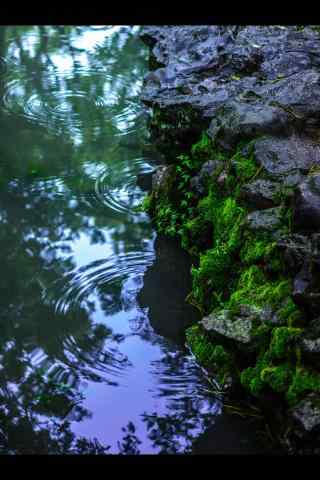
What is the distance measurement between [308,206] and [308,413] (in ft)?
5.11

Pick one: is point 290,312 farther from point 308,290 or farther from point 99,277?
point 99,277

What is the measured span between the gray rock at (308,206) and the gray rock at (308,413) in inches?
51.9

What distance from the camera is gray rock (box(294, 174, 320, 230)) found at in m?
4.75

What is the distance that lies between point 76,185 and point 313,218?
3.91 meters

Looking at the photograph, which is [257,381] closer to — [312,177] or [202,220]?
[312,177]

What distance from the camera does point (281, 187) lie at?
215 inches

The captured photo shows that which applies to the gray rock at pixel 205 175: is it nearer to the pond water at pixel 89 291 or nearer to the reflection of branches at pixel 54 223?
the pond water at pixel 89 291

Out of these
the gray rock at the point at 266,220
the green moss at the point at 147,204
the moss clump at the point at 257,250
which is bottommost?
the moss clump at the point at 257,250

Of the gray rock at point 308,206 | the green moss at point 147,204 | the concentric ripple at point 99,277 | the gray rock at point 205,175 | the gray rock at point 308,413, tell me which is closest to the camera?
the gray rock at point 308,413

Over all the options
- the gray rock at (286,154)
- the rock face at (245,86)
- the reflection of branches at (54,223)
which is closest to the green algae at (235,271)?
the gray rock at (286,154)

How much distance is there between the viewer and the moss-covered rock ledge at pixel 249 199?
435cm

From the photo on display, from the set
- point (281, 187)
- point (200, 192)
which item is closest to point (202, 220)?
A: point (200, 192)

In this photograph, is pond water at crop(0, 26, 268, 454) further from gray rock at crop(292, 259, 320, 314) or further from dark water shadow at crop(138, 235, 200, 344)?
gray rock at crop(292, 259, 320, 314)
